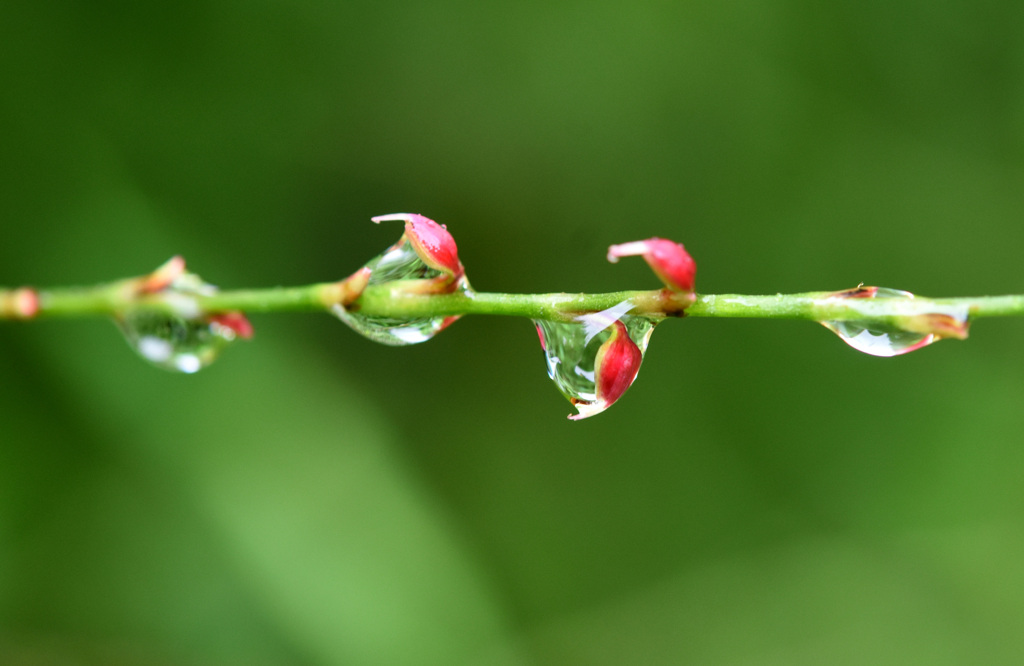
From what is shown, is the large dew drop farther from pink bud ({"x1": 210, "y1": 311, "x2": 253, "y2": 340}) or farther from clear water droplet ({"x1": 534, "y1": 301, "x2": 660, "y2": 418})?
pink bud ({"x1": 210, "y1": 311, "x2": 253, "y2": 340})

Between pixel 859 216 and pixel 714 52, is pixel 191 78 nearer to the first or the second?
pixel 714 52

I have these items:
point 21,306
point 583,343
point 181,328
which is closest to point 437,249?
Result: point 583,343

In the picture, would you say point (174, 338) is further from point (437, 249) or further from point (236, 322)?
point (437, 249)

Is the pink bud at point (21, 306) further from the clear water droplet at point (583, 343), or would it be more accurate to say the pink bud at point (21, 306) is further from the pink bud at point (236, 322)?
the clear water droplet at point (583, 343)

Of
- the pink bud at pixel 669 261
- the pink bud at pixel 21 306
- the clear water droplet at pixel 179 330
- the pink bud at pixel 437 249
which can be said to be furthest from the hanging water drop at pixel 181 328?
the pink bud at pixel 669 261

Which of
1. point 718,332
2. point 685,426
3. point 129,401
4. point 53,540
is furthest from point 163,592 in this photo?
point 718,332

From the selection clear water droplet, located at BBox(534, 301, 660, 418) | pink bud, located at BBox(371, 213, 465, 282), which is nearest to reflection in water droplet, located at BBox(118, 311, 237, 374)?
pink bud, located at BBox(371, 213, 465, 282)
